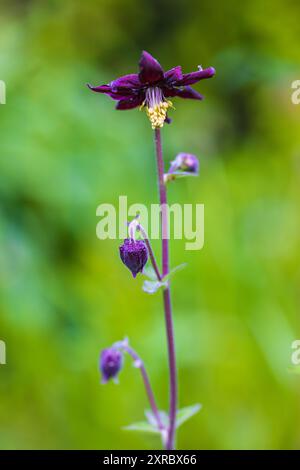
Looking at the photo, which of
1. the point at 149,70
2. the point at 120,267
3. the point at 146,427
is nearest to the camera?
the point at 149,70

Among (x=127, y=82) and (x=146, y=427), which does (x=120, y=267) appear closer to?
(x=146, y=427)

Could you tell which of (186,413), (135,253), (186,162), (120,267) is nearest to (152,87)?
(186,162)

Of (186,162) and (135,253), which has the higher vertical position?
(186,162)

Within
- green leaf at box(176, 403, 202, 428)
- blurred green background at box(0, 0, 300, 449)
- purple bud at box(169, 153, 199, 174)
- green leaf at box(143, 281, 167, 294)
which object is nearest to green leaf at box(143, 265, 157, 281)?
green leaf at box(143, 281, 167, 294)

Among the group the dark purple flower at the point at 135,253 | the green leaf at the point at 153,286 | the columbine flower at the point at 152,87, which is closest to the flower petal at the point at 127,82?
the columbine flower at the point at 152,87

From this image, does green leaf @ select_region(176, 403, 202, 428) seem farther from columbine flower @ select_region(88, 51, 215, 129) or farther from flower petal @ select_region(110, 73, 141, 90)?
flower petal @ select_region(110, 73, 141, 90)

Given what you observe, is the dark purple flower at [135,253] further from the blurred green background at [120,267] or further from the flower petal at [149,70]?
the blurred green background at [120,267]
